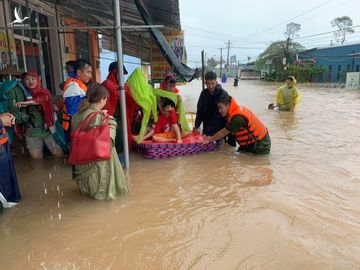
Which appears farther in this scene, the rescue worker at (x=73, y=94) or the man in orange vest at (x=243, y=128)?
the man in orange vest at (x=243, y=128)

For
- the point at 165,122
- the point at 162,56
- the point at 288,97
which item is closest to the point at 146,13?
the point at 165,122

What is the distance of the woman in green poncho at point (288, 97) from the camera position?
10752mm

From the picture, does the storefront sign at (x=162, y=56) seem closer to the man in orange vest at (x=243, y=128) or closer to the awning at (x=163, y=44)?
the awning at (x=163, y=44)

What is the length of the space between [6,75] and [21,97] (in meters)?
1.47

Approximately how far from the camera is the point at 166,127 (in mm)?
5672

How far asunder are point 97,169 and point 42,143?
2.21 meters

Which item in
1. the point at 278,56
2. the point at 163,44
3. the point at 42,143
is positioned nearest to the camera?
the point at 42,143

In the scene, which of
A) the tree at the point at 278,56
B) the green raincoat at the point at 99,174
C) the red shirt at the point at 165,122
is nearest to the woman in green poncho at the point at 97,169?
the green raincoat at the point at 99,174

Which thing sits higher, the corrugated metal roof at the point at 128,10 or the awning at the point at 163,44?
the corrugated metal roof at the point at 128,10

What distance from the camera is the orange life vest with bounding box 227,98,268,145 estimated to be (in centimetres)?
522

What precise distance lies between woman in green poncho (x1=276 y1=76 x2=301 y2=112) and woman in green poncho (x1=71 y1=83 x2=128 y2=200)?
8344 millimetres

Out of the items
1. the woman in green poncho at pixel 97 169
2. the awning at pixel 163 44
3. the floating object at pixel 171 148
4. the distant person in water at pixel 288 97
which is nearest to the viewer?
the woman in green poncho at pixel 97 169

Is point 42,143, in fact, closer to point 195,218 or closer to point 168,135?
point 168,135

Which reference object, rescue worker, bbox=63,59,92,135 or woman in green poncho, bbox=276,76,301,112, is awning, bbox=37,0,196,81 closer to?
rescue worker, bbox=63,59,92,135
